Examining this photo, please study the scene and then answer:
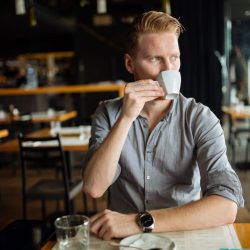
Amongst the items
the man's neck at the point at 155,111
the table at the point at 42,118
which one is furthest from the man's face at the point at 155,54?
the table at the point at 42,118

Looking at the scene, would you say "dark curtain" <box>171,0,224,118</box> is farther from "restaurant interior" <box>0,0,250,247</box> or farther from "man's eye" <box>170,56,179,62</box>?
"man's eye" <box>170,56,179,62</box>

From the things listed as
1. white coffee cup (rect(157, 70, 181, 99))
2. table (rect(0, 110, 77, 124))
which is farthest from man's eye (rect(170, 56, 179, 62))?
table (rect(0, 110, 77, 124))

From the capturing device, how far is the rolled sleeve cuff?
1.34 metres

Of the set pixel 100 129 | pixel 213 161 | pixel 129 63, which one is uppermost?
pixel 129 63

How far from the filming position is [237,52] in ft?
30.7

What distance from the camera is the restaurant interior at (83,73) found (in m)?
4.38

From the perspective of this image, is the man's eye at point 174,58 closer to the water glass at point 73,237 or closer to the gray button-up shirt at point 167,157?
the gray button-up shirt at point 167,157

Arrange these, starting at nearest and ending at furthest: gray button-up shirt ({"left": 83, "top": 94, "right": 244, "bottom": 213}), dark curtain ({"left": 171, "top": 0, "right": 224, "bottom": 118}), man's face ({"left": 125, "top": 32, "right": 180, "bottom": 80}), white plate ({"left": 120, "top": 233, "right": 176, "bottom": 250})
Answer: white plate ({"left": 120, "top": 233, "right": 176, "bottom": 250}) → man's face ({"left": 125, "top": 32, "right": 180, "bottom": 80}) → gray button-up shirt ({"left": 83, "top": 94, "right": 244, "bottom": 213}) → dark curtain ({"left": 171, "top": 0, "right": 224, "bottom": 118})

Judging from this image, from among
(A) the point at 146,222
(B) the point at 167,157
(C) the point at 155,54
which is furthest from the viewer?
(B) the point at 167,157

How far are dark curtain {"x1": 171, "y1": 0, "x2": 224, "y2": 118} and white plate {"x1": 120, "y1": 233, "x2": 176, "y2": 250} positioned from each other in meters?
3.85

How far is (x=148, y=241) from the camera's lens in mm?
1112

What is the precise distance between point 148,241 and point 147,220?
11cm

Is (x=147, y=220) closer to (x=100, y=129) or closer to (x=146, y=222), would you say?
(x=146, y=222)

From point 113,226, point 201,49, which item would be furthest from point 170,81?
point 201,49
